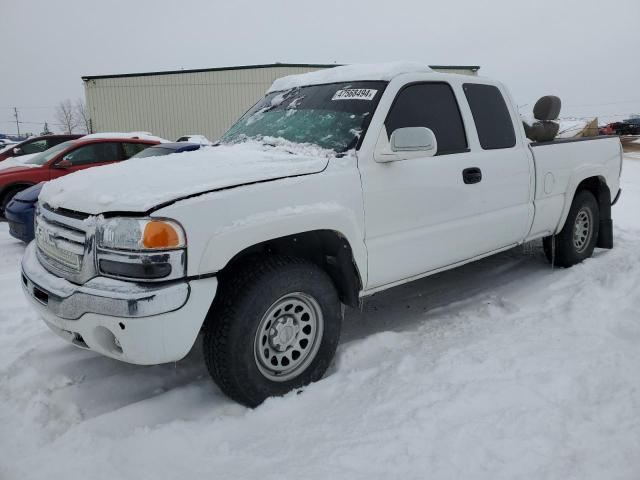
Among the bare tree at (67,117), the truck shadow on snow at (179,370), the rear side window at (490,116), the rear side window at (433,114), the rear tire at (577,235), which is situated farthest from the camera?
the bare tree at (67,117)

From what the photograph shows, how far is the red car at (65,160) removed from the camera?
839cm

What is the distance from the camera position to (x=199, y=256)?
7.79ft

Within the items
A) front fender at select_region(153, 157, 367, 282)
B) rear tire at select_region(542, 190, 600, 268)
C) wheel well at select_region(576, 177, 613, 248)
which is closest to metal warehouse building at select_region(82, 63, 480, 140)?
wheel well at select_region(576, 177, 613, 248)

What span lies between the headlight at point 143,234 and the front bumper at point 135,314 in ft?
0.59

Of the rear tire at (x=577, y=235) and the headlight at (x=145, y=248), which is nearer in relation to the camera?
the headlight at (x=145, y=248)

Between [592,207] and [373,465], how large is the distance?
4112 mm

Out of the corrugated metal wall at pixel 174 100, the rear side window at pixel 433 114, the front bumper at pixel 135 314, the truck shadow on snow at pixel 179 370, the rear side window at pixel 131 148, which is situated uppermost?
the corrugated metal wall at pixel 174 100

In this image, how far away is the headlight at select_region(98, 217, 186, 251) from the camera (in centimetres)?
229

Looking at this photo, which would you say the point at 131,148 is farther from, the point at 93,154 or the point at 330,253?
the point at 330,253

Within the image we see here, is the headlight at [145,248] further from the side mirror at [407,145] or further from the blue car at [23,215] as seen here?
the blue car at [23,215]

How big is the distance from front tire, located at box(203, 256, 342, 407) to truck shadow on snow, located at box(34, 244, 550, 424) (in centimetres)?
26

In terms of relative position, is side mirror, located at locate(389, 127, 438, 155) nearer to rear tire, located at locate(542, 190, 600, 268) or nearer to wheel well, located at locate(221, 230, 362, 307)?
wheel well, located at locate(221, 230, 362, 307)

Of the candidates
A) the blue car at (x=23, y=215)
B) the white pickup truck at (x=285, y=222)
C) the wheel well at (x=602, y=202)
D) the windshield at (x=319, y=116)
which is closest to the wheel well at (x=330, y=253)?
the white pickup truck at (x=285, y=222)

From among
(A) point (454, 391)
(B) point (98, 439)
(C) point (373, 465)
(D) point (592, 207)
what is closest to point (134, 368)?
(B) point (98, 439)
